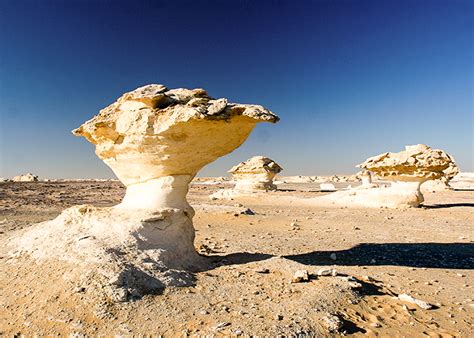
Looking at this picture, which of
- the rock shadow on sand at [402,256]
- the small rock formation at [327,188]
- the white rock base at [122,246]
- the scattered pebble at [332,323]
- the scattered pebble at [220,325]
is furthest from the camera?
the small rock formation at [327,188]

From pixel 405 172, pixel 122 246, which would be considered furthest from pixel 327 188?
pixel 122 246

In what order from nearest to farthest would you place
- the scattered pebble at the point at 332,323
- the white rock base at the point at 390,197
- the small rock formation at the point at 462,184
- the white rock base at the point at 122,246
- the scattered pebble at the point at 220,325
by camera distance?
1. the scattered pebble at the point at 220,325
2. the scattered pebble at the point at 332,323
3. the white rock base at the point at 122,246
4. the white rock base at the point at 390,197
5. the small rock formation at the point at 462,184

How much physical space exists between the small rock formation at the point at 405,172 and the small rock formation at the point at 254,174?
8842 mm

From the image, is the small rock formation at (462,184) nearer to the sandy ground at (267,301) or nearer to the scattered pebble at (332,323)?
the sandy ground at (267,301)

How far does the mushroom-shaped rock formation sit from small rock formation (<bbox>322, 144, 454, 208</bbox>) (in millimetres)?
13078

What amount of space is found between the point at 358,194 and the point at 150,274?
1612 centimetres

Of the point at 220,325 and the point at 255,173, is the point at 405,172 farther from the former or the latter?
the point at 220,325

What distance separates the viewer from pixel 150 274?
15.2ft

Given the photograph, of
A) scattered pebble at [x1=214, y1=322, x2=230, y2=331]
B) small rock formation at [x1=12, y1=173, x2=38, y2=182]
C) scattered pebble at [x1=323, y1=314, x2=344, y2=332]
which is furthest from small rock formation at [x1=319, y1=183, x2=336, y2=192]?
small rock formation at [x1=12, y1=173, x2=38, y2=182]

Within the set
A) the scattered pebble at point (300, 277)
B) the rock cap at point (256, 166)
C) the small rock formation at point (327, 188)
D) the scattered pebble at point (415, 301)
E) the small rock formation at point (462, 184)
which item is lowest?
the scattered pebble at point (415, 301)

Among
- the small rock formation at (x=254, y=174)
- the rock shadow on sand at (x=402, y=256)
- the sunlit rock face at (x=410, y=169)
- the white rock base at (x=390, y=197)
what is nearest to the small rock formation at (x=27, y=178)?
the small rock formation at (x=254, y=174)

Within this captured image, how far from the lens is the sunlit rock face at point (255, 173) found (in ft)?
85.1

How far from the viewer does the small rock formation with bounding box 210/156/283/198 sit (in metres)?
25.9

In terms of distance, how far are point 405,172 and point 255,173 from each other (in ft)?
38.0
